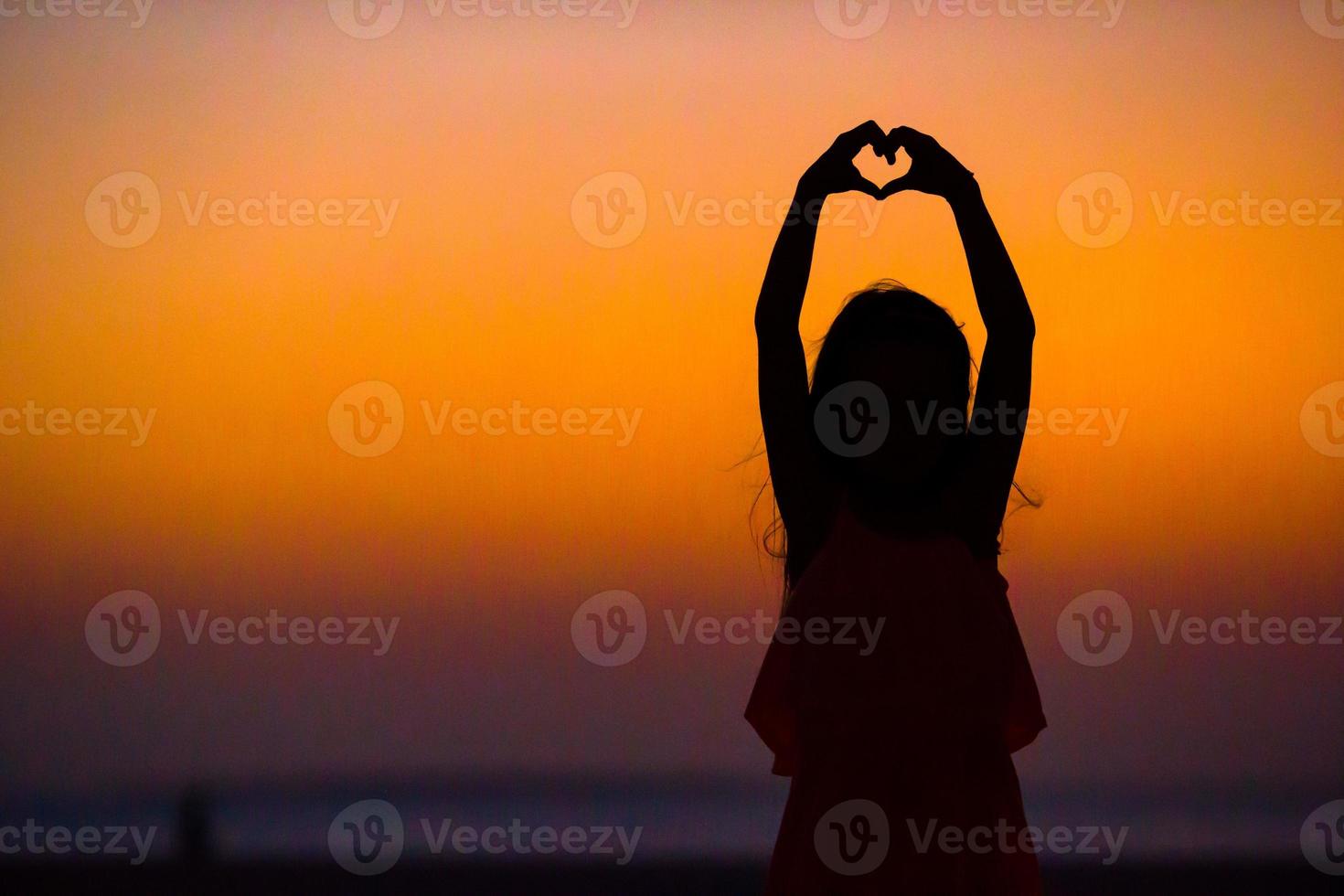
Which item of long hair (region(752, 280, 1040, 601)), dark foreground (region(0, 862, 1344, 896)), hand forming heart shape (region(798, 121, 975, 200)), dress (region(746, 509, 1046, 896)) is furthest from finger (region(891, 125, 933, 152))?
dark foreground (region(0, 862, 1344, 896))

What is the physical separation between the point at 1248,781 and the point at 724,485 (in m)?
1.26

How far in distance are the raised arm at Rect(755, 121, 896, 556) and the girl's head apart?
0.02 metres

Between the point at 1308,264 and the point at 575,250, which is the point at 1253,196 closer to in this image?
the point at 1308,264

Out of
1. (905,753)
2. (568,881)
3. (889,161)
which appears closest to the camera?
(905,753)

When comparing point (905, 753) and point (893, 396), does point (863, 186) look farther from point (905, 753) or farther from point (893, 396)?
point (905, 753)

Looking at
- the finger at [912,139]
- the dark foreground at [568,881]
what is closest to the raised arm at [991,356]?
the finger at [912,139]

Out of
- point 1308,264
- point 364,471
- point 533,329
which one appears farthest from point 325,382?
point 1308,264

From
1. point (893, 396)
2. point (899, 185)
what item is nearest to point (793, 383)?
point (893, 396)

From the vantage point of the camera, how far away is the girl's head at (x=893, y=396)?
732 mm

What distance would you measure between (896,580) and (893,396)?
12 cm

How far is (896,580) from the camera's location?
28.3 inches

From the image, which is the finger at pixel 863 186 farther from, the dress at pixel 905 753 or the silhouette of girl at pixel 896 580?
the dress at pixel 905 753

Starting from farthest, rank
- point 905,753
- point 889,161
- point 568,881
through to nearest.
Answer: point 568,881
point 889,161
point 905,753

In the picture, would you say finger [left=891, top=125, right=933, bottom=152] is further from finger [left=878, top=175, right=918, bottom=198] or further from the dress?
the dress
